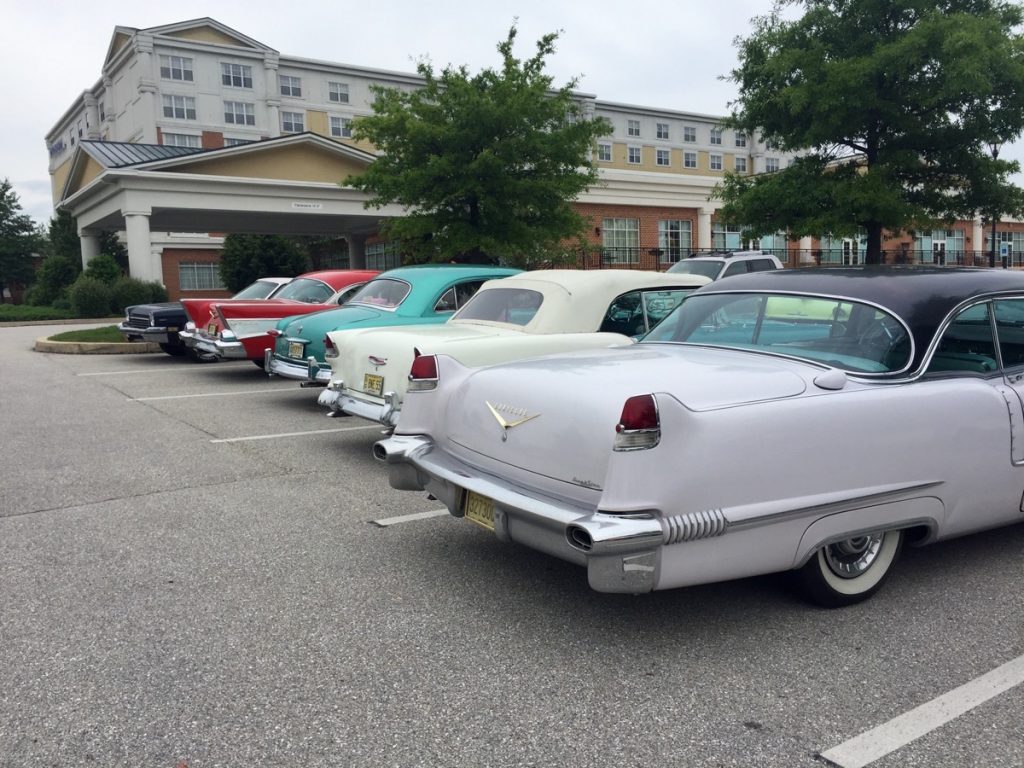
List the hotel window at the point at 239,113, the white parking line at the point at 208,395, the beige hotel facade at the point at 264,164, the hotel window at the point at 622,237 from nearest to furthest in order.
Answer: the white parking line at the point at 208,395, the beige hotel facade at the point at 264,164, the hotel window at the point at 622,237, the hotel window at the point at 239,113

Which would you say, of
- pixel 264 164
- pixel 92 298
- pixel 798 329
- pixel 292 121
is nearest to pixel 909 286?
pixel 798 329

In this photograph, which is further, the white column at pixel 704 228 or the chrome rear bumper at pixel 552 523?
the white column at pixel 704 228

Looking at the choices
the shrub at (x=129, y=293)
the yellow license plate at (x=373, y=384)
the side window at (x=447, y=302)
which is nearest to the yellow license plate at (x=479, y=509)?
the yellow license plate at (x=373, y=384)

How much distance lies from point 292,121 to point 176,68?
8.11 metres

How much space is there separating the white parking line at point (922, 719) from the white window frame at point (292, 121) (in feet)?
207

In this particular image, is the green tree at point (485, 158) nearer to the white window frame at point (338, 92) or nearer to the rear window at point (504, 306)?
the rear window at point (504, 306)

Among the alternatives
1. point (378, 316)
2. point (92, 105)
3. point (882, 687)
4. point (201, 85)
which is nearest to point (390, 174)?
point (378, 316)

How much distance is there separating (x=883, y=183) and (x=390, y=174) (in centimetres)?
1160

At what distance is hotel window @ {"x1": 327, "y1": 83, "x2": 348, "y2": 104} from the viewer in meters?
62.8

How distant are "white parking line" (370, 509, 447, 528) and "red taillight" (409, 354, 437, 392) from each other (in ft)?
3.46

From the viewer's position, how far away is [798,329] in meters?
4.53

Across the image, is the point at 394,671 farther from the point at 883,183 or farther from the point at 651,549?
the point at 883,183

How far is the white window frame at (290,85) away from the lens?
6106cm

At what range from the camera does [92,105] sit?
6688 cm
